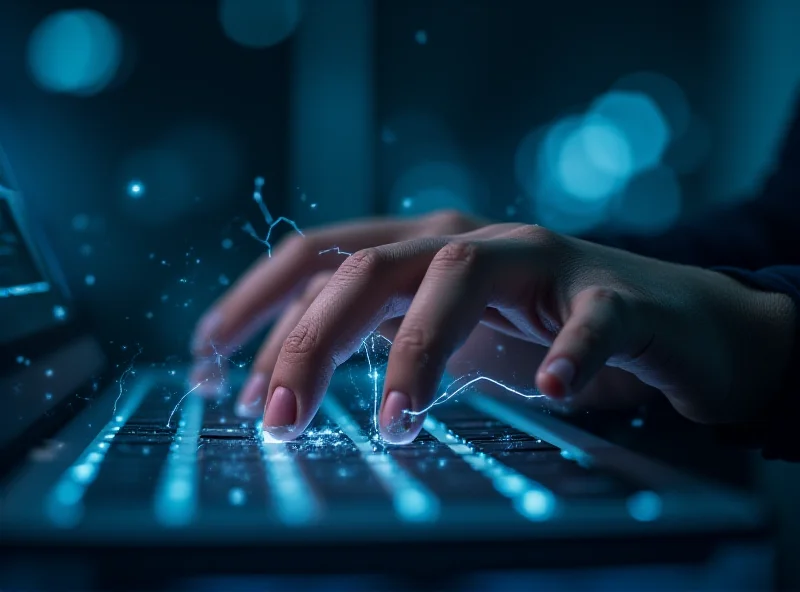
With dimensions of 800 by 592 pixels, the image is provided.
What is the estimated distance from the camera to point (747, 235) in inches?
51.7

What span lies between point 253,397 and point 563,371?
1.51ft

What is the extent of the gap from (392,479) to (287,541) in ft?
0.47

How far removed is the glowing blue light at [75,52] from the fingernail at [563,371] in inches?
82.2

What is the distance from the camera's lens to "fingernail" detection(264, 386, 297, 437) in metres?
0.62

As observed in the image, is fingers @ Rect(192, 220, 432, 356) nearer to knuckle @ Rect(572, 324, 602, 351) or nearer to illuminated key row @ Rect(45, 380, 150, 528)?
illuminated key row @ Rect(45, 380, 150, 528)

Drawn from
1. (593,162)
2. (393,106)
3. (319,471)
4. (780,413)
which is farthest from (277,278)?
(593,162)

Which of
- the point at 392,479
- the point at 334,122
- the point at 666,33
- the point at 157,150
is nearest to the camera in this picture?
the point at 392,479

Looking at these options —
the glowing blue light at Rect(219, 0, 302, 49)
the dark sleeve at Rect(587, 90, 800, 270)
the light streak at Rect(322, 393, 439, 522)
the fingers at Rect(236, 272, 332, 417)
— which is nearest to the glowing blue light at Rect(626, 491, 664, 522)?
the light streak at Rect(322, 393, 439, 522)

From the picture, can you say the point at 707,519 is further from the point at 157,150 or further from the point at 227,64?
the point at 227,64

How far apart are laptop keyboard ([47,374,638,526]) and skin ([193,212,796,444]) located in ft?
0.15

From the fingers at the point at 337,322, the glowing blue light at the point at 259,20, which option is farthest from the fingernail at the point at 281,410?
the glowing blue light at the point at 259,20

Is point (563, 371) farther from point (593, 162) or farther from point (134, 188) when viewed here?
point (593, 162)

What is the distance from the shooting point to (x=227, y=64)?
2.37 m

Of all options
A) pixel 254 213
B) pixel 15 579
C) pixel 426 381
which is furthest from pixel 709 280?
pixel 15 579
